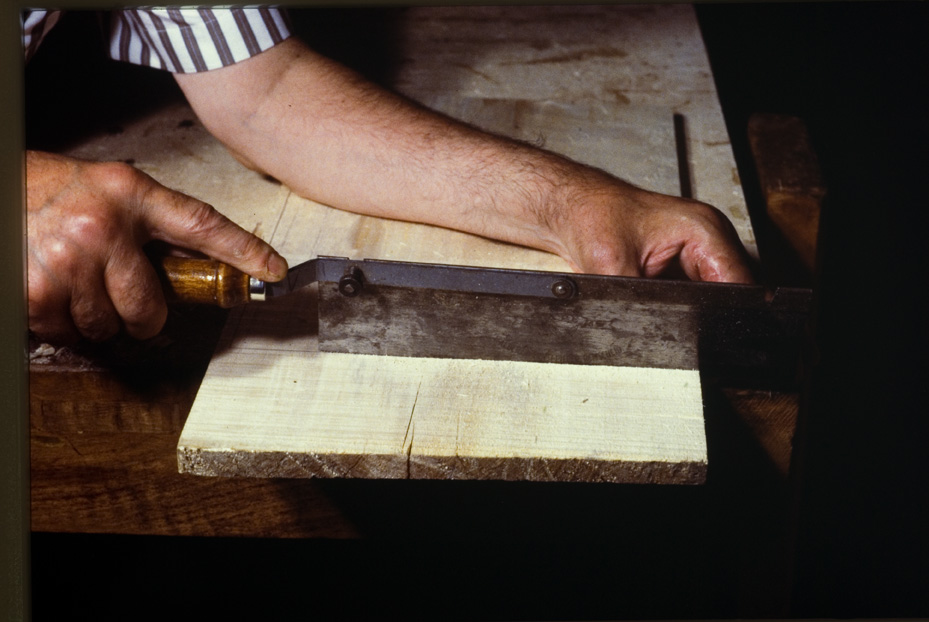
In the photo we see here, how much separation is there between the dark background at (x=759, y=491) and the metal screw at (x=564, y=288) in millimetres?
246

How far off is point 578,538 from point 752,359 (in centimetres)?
38

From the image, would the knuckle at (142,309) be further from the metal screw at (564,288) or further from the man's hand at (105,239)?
the metal screw at (564,288)

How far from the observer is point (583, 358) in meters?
0.92

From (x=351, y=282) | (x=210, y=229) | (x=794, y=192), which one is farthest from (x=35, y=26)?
(x=794, y=192)

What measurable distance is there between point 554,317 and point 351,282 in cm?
22

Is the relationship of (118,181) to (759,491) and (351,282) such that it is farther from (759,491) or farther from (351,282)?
(759,491)

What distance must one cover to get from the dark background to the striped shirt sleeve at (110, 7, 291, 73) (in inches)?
4.0

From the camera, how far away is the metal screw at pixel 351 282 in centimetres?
86

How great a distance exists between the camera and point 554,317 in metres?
0.89

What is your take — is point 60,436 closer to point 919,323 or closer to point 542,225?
point 542,225

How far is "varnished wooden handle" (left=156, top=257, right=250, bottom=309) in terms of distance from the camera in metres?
0.87

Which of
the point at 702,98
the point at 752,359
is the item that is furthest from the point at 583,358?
the point at 702,98

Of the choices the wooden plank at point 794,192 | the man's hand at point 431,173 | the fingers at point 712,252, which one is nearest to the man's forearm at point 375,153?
the man's hand at point 431,173

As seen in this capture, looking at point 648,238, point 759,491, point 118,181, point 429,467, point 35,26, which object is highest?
point 35,26
